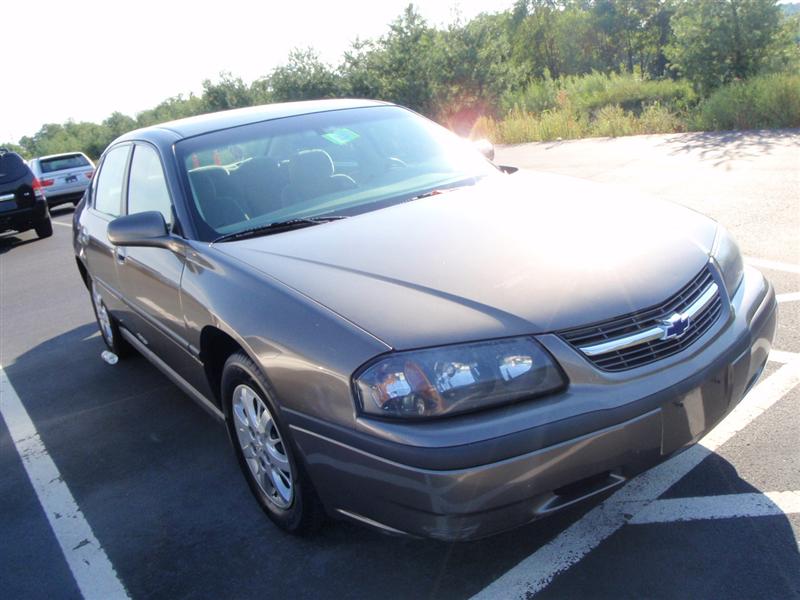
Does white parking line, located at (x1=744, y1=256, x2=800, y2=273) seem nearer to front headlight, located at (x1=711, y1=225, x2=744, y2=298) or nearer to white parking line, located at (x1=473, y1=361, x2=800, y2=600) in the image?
white parking line, located at (x1=473, y1=361, x2=800, y2=600)

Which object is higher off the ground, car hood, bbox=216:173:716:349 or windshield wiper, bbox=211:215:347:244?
windshield wiper, bbox=211:215:347:244

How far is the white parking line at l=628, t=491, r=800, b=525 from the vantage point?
2767 millimetres

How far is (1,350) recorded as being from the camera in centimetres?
675

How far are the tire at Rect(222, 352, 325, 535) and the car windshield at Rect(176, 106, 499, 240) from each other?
0.73m

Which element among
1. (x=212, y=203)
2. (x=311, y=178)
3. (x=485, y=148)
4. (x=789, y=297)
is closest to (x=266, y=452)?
(x=212, y=203)

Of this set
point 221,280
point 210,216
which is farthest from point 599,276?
point 210,216

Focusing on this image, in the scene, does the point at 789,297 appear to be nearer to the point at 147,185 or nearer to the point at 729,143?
the point at 147,185

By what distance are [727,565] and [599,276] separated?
1021 mm

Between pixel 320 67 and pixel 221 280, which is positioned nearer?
pixel 221 280

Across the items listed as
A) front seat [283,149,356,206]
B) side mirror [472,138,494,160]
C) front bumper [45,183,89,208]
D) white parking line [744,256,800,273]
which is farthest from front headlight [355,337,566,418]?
front bumper [45,183,89,208]

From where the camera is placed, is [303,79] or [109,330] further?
[303,79]

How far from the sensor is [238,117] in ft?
14.0

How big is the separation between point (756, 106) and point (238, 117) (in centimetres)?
1128

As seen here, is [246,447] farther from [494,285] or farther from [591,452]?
[591,452]
